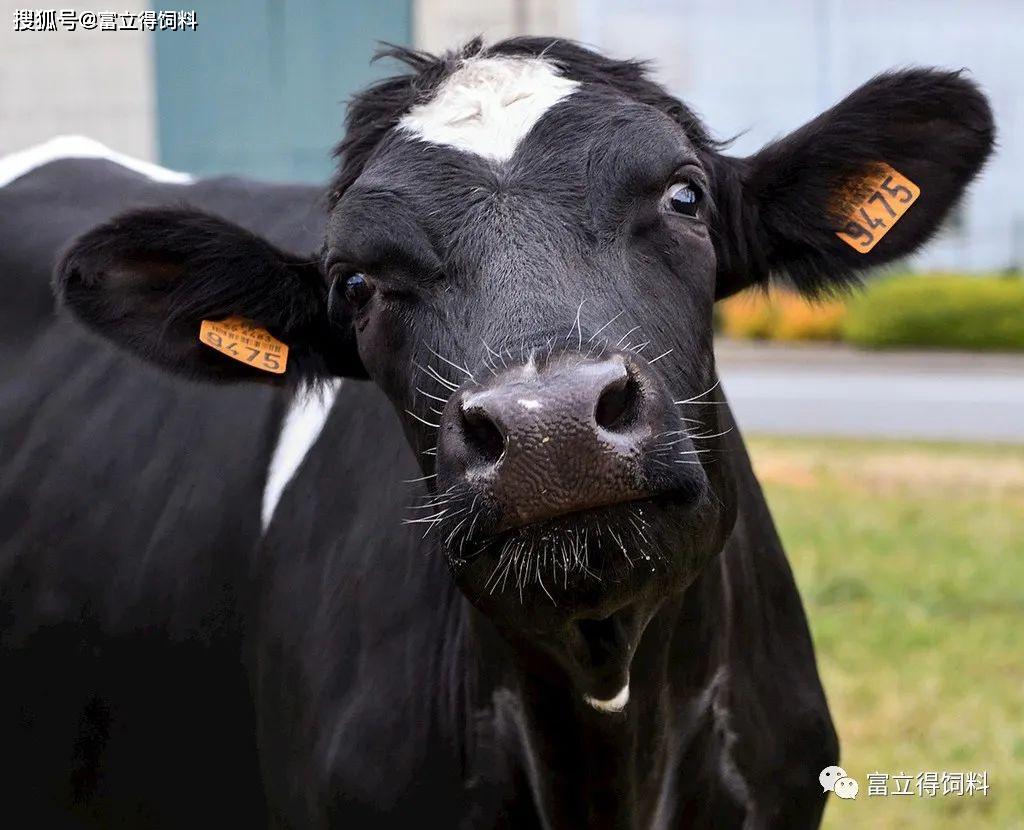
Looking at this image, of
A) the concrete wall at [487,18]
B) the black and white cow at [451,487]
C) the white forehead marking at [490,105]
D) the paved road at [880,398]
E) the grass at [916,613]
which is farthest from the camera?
the paved road at [880,398]

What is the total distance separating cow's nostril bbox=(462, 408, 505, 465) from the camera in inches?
96.9

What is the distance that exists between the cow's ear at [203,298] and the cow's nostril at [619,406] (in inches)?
39.6

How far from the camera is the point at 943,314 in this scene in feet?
72.8

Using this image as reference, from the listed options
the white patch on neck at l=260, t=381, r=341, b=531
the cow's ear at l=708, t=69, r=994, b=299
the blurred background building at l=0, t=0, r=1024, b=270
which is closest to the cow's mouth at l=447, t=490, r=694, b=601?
the cow's ear at l=708, t=69, r=994, b=299

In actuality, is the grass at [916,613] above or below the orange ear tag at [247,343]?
below

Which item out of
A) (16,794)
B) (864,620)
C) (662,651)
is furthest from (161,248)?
(864,620)

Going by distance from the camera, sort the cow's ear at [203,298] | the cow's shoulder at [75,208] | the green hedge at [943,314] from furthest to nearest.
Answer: the green hedge at [943,314] < the cow's shoulder at [75,208] < the cow's ear at [203,298]

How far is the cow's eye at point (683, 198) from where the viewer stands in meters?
2.98

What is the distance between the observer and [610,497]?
245 cm

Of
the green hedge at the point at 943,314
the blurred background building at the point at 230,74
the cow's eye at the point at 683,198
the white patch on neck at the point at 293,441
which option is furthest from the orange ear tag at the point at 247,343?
the green hedge at the point at 943,314

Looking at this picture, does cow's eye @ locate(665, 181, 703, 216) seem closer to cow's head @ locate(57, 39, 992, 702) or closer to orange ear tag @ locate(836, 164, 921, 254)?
cow's head @ locate(57, 39, 992, 702)

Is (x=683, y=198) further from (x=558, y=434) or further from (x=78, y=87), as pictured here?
(x=78, y=87)

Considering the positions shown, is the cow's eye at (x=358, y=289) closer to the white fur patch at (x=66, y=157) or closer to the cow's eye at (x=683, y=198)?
the cow's eye at (x=683, y=198)

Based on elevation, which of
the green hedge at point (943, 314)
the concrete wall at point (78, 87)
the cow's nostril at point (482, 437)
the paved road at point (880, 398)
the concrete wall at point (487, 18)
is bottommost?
the green hedge at point (943, 314)
